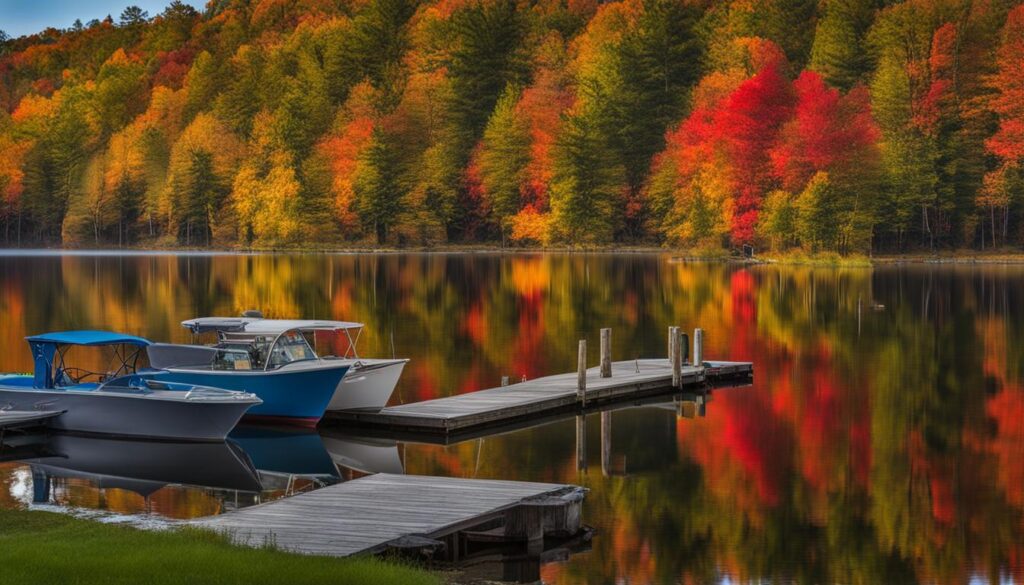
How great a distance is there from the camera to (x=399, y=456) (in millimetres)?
23375

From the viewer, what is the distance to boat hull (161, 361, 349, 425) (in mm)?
25703

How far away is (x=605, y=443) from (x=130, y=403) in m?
8.50

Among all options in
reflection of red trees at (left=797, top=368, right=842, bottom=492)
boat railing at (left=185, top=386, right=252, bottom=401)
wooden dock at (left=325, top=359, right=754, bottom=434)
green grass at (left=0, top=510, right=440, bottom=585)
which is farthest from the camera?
wooden dock at (left=325, top=359, right=754, bottom=434)

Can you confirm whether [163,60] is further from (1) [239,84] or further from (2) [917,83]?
(2) [917,83]

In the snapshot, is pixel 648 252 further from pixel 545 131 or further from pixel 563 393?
pixel 563 393

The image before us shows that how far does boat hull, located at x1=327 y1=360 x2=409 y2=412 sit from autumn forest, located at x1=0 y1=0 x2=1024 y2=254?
189 ft

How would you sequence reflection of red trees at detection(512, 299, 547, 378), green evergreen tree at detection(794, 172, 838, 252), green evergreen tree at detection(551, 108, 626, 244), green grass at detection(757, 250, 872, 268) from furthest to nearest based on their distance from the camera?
green evergreen tree at detection(551, 108, 626, 244), green grass at detection(757, 250, 872, 268), green evergreen tree at detection(794, 172, 838, 252), reflection of red trees at detection(512, 299, 547, 378)

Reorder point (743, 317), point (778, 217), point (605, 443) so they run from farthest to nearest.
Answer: point (778, 217), point (743, 317), point (605, 443)

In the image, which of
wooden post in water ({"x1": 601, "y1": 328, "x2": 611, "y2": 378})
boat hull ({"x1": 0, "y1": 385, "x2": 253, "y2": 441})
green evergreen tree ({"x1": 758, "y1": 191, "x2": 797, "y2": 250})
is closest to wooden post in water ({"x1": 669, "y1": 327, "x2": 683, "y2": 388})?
wooden post in water ({"x1": 601, "y1": 328, "x2": 611, "y2": 378})

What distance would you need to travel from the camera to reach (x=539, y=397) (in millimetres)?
27641

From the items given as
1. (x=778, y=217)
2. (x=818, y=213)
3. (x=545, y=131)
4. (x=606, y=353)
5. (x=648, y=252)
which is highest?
(x=545, y=131)

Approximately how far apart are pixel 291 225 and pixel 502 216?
19457mm

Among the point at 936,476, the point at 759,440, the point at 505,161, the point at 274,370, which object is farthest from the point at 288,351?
the point at 505,161

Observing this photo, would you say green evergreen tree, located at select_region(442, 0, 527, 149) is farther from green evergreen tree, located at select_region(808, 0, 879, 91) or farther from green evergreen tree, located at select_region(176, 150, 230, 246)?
green evergreen tree, located at select_region(808, 0, 879, 91)
